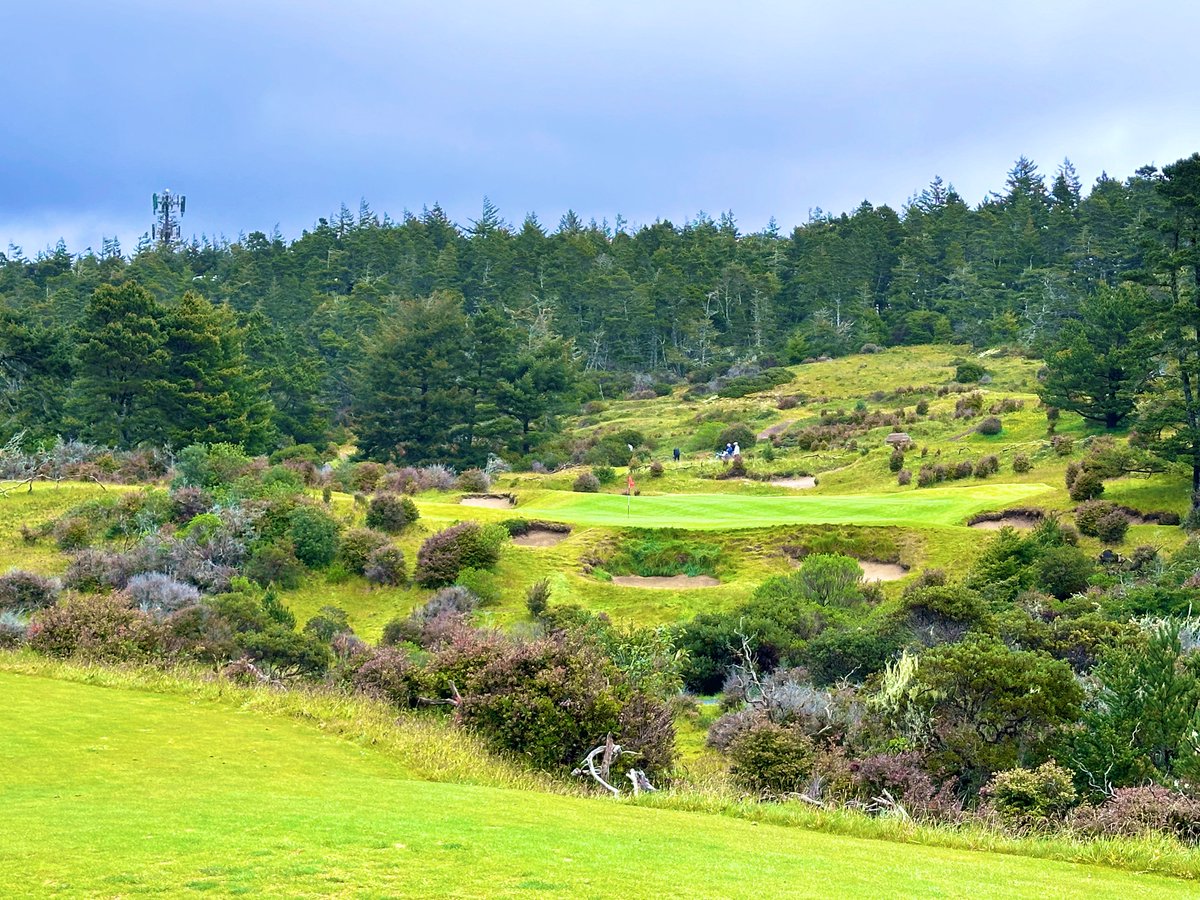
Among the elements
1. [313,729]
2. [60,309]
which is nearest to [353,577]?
[313,729]

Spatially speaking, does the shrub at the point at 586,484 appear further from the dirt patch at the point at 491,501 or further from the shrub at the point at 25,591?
the shrub at the point at 25,591

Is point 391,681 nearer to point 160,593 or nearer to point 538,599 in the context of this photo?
point 538,599

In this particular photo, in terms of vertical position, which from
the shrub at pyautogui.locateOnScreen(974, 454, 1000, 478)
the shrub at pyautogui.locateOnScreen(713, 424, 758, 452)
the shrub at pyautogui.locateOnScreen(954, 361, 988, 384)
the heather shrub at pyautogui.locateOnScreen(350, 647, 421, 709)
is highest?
the shrub at pyautogui.locateOnScreen(954, 361, 988, 384)

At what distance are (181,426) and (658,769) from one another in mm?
39826

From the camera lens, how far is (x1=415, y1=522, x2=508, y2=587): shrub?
28406 mm

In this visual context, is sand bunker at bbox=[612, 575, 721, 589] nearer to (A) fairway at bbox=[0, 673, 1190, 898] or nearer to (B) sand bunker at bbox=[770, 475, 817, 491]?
(B) sand bunker at bbox=[770, 475, 817, 491]

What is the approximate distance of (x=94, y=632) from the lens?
18453 mm

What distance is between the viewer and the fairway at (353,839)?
6.83 m

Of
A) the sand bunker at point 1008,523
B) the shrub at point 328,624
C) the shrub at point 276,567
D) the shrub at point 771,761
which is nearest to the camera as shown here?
the shrub at point 771,761

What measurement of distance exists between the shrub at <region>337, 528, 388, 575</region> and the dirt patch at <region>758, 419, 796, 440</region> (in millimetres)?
29468

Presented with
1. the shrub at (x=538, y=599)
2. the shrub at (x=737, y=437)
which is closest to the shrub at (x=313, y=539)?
the shrub at (x=538, y=599)

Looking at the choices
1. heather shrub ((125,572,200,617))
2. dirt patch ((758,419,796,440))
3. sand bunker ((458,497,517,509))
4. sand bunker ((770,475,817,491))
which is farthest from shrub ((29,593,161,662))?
dirt patch ((758,419,796,440))

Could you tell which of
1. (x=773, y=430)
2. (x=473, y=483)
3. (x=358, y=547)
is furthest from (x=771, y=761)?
(x=773, y=430)

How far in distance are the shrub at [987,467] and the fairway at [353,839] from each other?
99.2 feet
